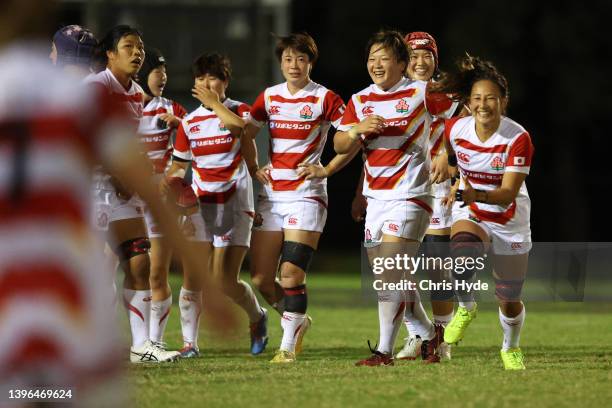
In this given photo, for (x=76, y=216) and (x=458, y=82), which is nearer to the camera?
(x=76, y=216)

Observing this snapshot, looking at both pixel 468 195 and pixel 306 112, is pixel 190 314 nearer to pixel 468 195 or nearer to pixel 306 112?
pixel 306 112

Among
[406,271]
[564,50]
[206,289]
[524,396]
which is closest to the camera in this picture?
[206,289]

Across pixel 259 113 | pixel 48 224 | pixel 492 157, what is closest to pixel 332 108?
pixel 259 113

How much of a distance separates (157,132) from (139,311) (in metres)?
1.70

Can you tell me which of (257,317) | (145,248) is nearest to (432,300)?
(257,317)

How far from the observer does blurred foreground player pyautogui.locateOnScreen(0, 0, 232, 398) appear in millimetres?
2639

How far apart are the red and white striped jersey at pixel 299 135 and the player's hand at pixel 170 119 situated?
0.98 m

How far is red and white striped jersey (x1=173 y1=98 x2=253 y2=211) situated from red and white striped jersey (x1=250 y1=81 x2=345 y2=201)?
56 centimetres

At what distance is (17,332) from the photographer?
268 centimetres

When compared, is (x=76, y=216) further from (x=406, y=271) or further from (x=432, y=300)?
(x=432, y=300)

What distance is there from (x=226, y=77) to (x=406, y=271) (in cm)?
222

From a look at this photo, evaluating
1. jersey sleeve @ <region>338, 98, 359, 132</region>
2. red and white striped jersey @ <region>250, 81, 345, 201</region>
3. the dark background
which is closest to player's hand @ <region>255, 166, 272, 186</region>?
red and white striped jersey @ <region>250, 81, 345, 201</region>

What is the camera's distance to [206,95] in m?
8.87

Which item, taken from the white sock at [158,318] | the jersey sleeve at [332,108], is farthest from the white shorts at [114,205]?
the jersey sleeve at [332,108]
